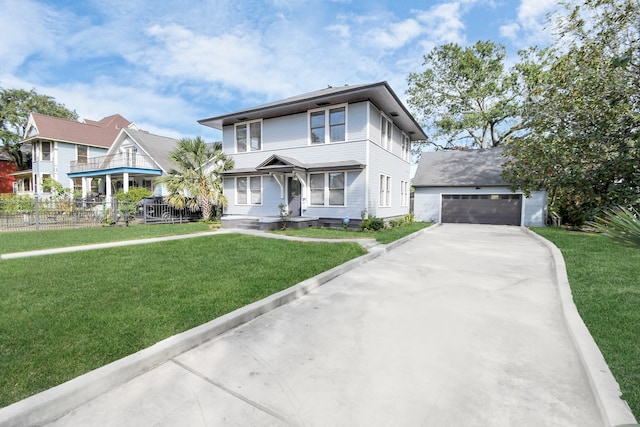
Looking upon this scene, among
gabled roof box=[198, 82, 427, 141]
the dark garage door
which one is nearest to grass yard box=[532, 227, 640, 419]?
gabled roof box=[198, 82, 427, 141]

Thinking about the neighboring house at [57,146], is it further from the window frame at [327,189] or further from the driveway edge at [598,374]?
the driveway edge at [598,374]

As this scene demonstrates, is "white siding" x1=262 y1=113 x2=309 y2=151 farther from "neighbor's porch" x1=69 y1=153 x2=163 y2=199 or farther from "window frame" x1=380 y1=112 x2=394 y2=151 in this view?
"neighbor's porch" x1=69 y1=153 x2=163 y2=199

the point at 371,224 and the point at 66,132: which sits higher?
the point at 66,132

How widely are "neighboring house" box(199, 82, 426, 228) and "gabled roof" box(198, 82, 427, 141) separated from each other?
0.14ft

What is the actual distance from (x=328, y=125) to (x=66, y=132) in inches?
1028

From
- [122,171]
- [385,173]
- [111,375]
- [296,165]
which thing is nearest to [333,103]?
[296,165]

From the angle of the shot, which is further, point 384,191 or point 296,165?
point 384,191

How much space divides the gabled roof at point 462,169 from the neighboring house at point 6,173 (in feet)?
134

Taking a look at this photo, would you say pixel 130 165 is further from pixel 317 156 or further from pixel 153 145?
pixel 317 156

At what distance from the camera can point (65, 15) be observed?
31.0ft

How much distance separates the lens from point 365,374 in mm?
2615

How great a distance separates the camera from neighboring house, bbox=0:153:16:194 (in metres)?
31.4

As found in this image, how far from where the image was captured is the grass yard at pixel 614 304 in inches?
99.3

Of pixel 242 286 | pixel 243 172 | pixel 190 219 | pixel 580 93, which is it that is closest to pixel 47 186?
pixel 190 219
